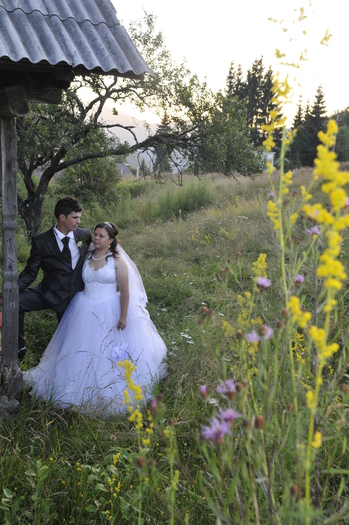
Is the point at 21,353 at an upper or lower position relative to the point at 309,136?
lower

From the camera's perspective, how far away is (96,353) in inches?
165

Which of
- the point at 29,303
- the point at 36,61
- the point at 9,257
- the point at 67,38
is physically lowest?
the point at 29,303


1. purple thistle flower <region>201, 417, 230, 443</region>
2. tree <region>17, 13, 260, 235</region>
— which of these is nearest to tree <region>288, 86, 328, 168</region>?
tree <region>17, 13, 260, 235</region>

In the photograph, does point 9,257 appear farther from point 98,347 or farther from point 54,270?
point 98,347

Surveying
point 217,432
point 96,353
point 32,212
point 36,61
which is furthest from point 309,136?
point 217,432

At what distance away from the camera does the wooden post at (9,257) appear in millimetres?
3531

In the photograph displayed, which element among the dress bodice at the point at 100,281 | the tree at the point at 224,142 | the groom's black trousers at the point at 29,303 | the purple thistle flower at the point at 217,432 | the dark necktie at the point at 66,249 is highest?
the tree at the point at 224,142

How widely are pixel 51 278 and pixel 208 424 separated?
2348 mm

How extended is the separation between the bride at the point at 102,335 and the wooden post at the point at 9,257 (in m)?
0.34

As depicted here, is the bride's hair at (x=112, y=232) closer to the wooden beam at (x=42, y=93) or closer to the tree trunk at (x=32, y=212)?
the wooden beam at (x=42, y=93)

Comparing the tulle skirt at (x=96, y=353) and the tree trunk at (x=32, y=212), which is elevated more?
the tree trunk at (x=32, y=212)

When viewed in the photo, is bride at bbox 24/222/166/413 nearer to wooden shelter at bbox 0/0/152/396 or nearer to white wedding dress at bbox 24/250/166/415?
white wedding dress at bbox 24/250/166/415

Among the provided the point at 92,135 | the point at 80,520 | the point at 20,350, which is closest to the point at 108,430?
the point at 80,520

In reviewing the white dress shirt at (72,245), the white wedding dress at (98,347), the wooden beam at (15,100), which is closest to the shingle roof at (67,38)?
the wooden beam at (15,100)
